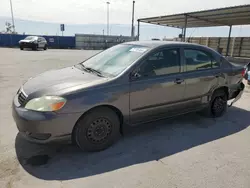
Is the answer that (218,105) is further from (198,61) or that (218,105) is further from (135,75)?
(135,75)

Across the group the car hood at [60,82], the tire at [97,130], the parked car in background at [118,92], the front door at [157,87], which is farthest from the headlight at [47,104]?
the front door at [157,87]

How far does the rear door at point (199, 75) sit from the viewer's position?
12.8ft

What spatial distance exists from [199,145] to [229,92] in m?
1.88

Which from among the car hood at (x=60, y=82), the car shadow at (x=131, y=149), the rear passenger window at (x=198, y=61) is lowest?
the car shadow at (x=131, y=149)

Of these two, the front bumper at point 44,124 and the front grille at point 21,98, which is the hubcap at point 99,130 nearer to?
the front bumper at point 44,124

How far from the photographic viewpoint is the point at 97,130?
10.1 feet

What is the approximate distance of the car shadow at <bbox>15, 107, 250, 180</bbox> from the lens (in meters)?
2.70

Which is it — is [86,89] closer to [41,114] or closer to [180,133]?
[41,114]

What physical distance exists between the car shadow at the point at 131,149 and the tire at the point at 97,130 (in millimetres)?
127

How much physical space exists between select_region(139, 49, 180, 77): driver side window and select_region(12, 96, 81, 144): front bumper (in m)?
1.31

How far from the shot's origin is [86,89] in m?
2.84

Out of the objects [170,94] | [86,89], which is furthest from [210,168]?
Answer: [86,89]

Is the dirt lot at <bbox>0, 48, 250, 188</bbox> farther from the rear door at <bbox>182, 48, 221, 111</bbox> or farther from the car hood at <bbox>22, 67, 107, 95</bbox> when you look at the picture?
the car hood at <bbox>22, 67, 107, 95</bbox>

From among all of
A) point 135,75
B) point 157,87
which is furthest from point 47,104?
point 157,87
